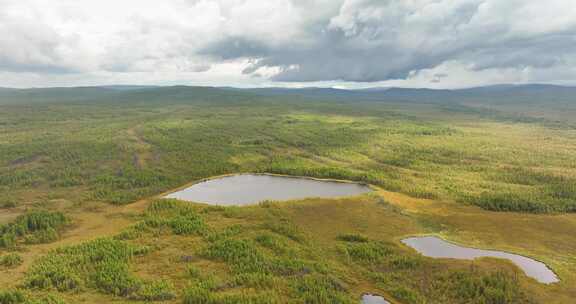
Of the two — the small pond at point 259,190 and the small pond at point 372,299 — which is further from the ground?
the small pond at point 259,190

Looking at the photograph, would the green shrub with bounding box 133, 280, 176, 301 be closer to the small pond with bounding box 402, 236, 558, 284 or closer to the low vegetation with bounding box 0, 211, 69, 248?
the low vegetation with bounding box 0, 211, 69, 248

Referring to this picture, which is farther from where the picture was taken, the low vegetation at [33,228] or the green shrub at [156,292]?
the low vegetation at [33,228]

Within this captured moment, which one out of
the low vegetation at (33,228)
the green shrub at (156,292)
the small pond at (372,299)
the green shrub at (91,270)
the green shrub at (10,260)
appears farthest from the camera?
the low vegetation at (33,228)

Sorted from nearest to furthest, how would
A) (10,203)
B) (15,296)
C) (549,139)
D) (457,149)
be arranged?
(15,296) → (10,203) → (457,149) → (549,139)

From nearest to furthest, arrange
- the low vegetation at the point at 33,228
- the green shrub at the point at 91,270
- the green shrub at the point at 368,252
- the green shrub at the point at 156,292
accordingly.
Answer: the green shrub at the point at 156,292 < the green shrub at the point at 91,270 < the green shrub at the point at 368,252 < the low vegetation at the point at 33,228

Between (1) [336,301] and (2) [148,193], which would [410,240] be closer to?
(1) [336,301]

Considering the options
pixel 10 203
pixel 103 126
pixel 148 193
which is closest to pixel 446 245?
pixel 148 193

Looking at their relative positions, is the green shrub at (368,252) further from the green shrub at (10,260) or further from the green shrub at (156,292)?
the green shrub at (10,260)

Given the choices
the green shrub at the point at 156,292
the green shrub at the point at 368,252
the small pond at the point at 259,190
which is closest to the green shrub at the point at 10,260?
the green shrub at the point at 156,292
